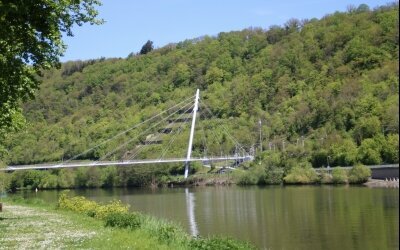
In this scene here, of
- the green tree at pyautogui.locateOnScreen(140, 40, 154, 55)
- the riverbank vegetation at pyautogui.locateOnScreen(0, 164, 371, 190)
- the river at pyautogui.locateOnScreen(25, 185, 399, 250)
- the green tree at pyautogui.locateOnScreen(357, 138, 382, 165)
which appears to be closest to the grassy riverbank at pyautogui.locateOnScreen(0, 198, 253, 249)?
the river at pyautogui.locateOnScreen(25, 185, 399, 250)

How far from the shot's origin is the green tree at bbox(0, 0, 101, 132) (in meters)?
7.44

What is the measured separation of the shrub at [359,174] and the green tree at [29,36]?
50.0m

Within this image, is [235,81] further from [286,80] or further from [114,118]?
[114,118]

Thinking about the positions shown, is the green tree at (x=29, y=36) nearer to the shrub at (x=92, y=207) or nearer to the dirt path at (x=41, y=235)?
the dirt path at (x=41, y=235)

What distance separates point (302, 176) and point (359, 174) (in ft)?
24.7

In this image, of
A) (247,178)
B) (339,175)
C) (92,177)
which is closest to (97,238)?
(339,175)

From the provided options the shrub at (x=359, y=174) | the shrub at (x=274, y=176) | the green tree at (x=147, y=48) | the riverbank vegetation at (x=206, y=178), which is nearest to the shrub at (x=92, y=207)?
the riverbank vegetation at (x=206, y=178)

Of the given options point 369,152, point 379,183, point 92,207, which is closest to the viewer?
point 92,207

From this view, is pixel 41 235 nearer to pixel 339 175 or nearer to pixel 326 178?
pixel 339 175

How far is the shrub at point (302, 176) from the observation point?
61.7 meters

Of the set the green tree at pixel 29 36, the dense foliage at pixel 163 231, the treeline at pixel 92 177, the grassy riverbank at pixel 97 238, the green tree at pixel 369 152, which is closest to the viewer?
the green tree at pixel 29 36

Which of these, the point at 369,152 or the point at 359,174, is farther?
the point at 369,152

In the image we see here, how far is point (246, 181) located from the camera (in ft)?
226

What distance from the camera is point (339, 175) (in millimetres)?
58375
